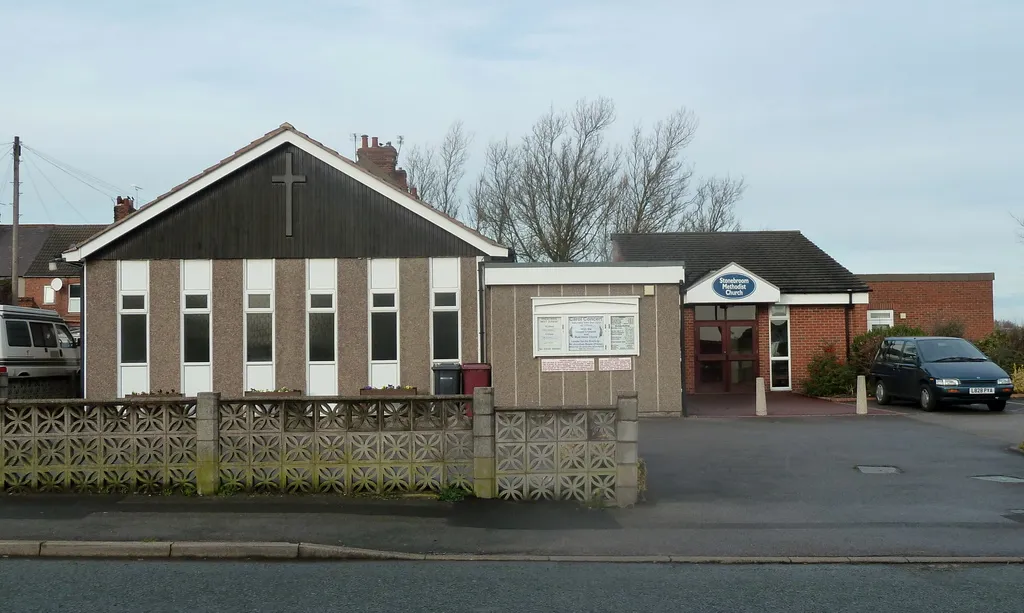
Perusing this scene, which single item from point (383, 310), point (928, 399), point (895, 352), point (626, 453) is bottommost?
point (928, 399)

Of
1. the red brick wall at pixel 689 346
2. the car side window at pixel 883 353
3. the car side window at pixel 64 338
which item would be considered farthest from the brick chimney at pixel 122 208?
→ the car side window at pixel 883 353

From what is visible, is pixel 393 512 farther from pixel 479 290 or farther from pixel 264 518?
pixel 479 290

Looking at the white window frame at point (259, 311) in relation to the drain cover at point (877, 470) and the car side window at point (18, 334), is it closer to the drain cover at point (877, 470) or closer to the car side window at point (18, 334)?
the car side window at point (18, 334)

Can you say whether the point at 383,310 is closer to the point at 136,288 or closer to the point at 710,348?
the point at 136,288

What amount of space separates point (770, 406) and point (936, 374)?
3.64 metres

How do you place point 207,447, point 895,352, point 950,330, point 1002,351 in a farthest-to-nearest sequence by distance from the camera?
point 950,330 → point 1002,351 → point 895,352 → point 207,447

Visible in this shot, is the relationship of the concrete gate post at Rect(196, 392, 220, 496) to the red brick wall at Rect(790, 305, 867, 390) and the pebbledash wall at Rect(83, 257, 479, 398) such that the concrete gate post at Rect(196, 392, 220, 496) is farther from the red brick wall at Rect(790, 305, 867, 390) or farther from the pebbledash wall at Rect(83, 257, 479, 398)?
the red brick wall at Rect(790, 305, 867, 390)

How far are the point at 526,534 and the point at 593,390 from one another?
996 centimetres

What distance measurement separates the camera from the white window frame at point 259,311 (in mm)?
18453

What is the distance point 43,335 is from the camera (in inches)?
793

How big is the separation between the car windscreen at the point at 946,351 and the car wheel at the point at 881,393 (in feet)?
4.71

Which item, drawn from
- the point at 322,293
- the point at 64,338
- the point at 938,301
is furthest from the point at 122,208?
the point at 938,301

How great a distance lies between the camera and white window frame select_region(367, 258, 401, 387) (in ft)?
60.7

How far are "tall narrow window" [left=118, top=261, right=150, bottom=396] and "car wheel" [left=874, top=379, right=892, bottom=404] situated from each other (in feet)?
54.6
